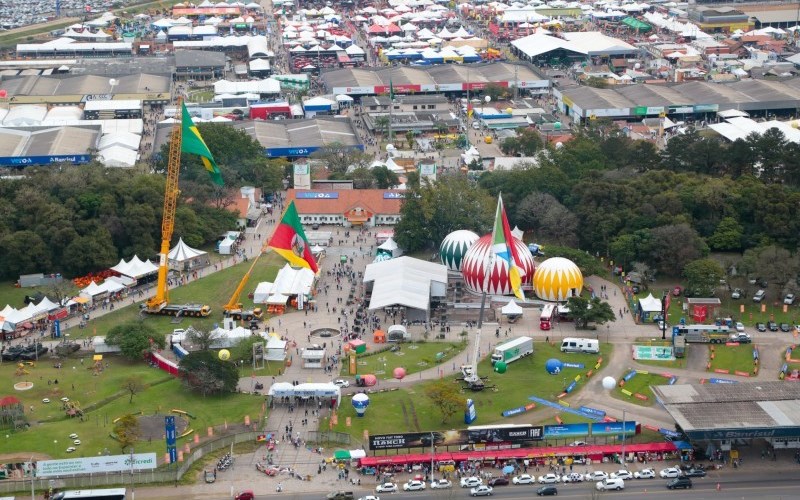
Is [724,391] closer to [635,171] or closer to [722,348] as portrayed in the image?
[722,348]

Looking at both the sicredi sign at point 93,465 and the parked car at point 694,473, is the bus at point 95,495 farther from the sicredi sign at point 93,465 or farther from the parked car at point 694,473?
the parked car at point 694,473

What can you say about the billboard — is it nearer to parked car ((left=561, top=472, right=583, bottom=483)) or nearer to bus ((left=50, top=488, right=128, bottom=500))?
parked car ((left=561, top=472, right=583, bottom=483))

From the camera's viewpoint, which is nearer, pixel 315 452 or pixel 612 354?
pixel 315 452

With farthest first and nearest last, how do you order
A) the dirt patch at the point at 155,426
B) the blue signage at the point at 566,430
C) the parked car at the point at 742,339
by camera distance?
the parked car at the point at 742,339 → the dirt patch at the point at 155,426 → the blue signage at the point at 566,430

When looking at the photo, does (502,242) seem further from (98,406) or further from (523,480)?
(98,406)

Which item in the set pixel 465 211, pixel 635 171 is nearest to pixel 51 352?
pixel 465 211

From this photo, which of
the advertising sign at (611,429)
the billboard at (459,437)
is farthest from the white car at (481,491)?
the advertising sign at (611,429)

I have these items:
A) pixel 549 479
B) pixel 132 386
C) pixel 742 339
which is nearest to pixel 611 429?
pixel 549 479
